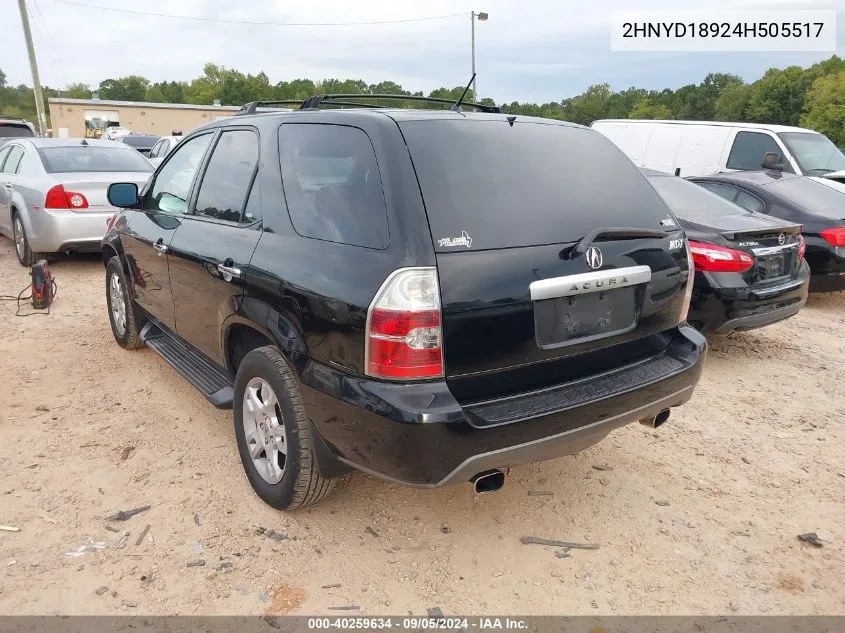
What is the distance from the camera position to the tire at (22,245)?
8008mm

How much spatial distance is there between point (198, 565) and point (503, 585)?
129cm

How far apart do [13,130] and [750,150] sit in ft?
54.2

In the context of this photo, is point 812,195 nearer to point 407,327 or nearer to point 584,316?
point 584,316

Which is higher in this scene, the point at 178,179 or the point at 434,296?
the point at 178,179

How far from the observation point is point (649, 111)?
3068 inches

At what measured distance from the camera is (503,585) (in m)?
2.61

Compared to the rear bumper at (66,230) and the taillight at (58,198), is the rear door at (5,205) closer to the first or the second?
the rear bumper at (66,230)

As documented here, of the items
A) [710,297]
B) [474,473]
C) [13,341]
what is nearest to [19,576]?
[474,473]

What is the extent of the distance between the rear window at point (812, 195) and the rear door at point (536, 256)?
4762 millimetres

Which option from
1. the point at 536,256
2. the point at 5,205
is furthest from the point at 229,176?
the point at 5,205

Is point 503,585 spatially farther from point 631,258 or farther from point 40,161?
point 40,161

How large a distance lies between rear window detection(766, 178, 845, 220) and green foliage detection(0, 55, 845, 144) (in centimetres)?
1399

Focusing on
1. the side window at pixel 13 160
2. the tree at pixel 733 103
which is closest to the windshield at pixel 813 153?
the side window at pixel 13 160

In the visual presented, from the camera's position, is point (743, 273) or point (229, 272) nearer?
point (229, 272)
